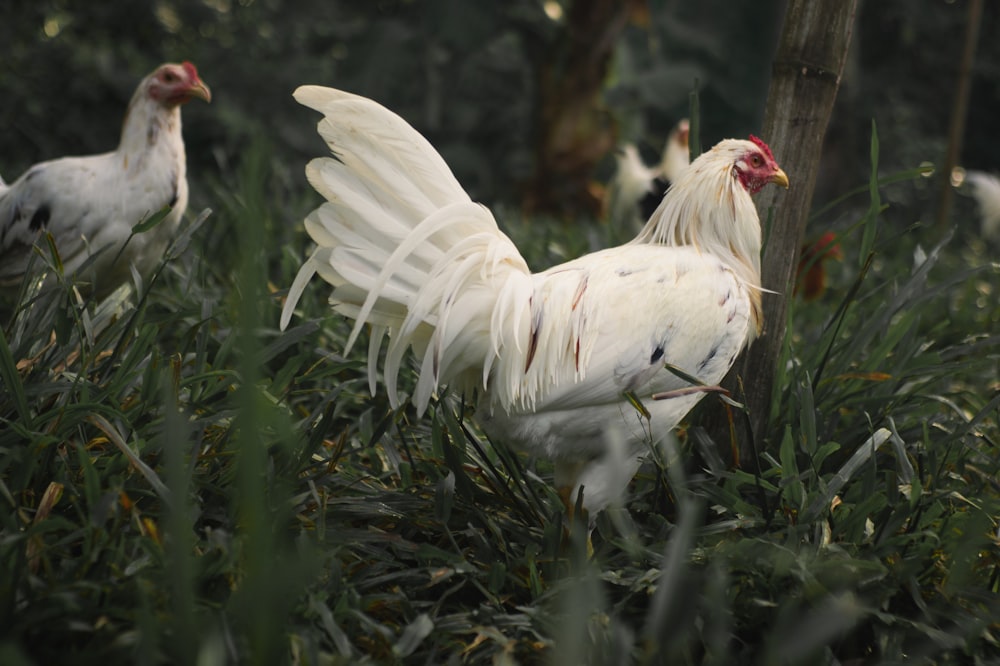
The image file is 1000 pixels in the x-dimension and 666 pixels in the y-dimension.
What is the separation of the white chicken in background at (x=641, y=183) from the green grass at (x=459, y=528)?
10.1 feet

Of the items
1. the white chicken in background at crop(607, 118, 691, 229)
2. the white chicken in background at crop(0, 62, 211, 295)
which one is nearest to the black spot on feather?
the white chicken in background at crop(0, 62, 211, 295)

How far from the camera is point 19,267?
3484 mm

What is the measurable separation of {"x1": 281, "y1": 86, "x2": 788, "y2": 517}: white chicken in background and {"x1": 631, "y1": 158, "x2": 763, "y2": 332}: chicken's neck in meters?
0.07

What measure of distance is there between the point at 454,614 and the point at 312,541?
367mm

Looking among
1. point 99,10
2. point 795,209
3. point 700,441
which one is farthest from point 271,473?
point 99,10

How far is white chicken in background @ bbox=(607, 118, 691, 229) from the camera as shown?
19.7ft

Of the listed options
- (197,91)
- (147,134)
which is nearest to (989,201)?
(197,91)

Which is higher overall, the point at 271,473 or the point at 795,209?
the point at 795,209

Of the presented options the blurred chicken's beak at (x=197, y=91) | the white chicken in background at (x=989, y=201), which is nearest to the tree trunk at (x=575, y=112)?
the white chicken in background at (x=989, y=201)

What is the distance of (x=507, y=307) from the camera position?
89.2 inches

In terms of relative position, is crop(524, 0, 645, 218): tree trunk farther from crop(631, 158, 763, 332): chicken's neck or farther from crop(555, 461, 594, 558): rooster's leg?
crop(555, 461, 594, 558): rooster's leg

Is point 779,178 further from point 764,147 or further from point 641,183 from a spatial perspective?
point 641,183

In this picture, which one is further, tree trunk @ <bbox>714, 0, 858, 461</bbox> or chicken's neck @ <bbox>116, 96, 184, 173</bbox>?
chicken's neck @ <bbox>116, 96, 184, 173</bbox>

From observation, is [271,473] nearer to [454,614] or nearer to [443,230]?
[454,614]
